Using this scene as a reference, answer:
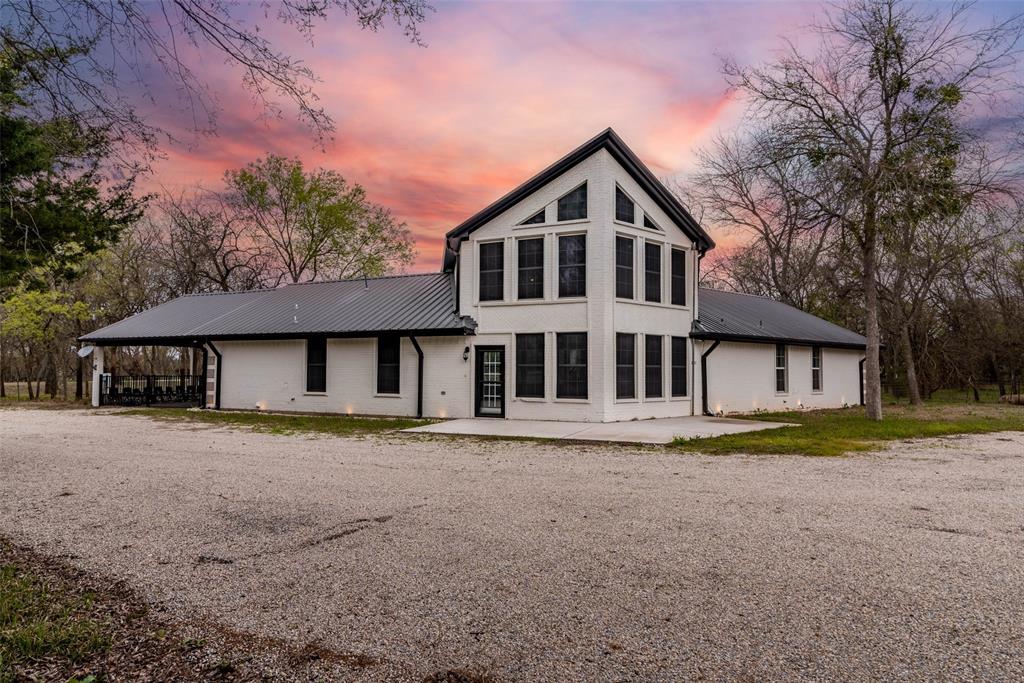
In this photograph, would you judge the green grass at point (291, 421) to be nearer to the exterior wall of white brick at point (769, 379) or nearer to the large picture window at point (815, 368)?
the exterior wall of white brick at point (769, 379)

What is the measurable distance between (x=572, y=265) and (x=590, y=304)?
134 centimetres

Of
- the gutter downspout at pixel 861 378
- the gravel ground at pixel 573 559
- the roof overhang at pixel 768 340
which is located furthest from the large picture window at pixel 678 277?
the gutter downspout at pixel 861 378

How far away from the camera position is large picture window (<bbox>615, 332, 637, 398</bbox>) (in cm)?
1725

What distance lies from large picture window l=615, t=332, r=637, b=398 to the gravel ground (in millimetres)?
7963

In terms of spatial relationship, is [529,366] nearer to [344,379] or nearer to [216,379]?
[344,379]

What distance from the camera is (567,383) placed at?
17.3 m

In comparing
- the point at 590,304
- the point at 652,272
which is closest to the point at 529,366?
the point at 590,304

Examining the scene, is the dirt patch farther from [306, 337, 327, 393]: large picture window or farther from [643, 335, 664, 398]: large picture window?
[306, 337, 327, 393]: large picture window

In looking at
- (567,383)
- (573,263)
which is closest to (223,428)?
(567,383)

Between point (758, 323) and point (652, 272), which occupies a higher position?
point (652, 272)

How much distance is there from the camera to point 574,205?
17.6 meters

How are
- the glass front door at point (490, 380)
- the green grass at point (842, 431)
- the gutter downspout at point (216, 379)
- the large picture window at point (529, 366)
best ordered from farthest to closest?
the gutter downspout at point (216, 379) < the glass front door at point (490, 380) < the large picture window at point (529, 366) < the green grass at point (842, 431)

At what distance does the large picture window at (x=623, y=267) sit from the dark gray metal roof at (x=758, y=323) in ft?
9.86

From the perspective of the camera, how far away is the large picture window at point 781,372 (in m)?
22.0
